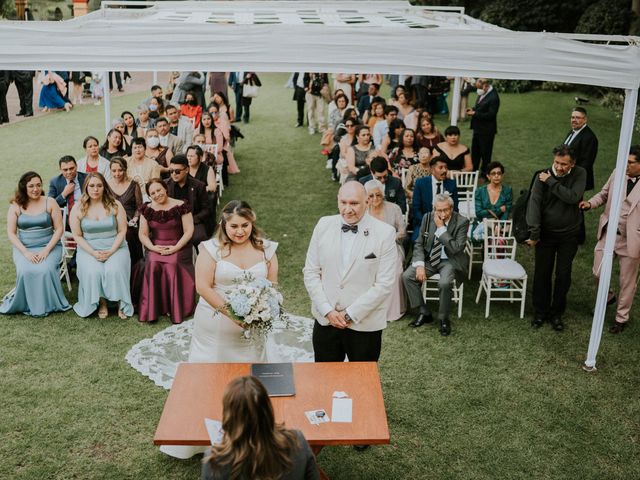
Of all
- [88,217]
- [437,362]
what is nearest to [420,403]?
[437,362]

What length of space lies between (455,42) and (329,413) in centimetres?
344

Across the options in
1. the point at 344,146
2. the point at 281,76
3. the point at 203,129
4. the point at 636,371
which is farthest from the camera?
the point at 281,76

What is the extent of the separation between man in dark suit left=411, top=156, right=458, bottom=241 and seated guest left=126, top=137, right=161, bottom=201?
3493 mm

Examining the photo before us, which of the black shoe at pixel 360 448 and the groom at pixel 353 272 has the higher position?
the groom at pixel 353 272

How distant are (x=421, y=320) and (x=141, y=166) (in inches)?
169

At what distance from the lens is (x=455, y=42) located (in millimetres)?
5914

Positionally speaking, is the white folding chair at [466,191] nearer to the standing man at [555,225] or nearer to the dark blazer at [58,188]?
the standing man at [555,225]

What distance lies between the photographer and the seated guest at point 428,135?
10.5 metres

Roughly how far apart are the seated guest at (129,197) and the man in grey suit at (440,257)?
3216 millimetres

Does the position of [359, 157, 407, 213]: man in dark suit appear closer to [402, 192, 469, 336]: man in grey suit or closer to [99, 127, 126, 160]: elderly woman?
[402, 192, 469, 336]: man in grey suit

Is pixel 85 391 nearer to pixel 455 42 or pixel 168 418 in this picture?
pixel 168 418

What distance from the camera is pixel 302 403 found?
4.26 meters

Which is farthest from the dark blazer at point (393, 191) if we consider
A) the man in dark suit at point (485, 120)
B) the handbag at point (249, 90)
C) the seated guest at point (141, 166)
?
the handbag at point (249, 90)

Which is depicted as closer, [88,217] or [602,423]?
[602,423]
